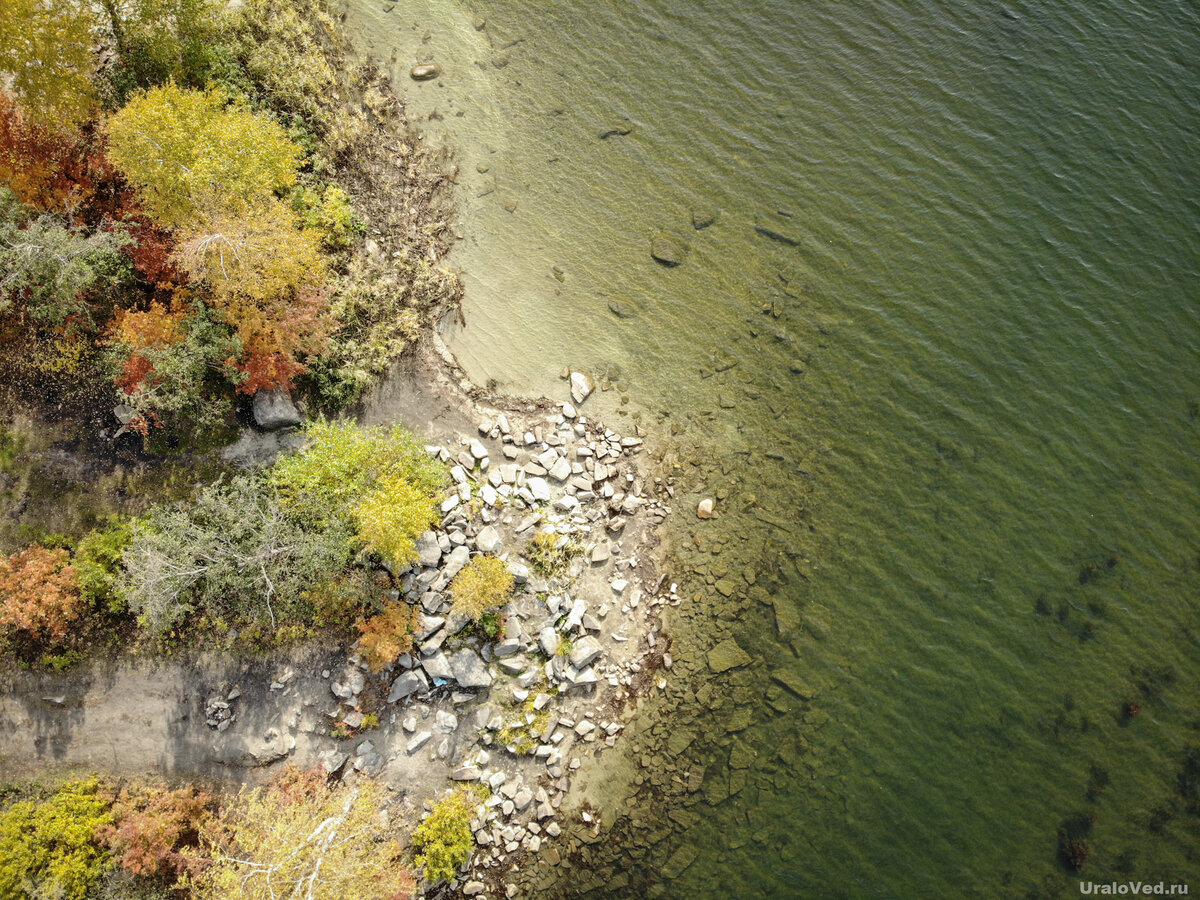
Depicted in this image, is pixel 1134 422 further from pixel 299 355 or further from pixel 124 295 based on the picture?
pixel 124 295

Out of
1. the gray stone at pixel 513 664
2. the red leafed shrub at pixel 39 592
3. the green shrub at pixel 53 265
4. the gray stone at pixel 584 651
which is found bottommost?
the gray stone at pixel 513 664

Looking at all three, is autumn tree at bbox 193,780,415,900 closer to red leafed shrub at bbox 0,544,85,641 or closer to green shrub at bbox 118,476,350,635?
green shrub at bbox 118,476,350,635

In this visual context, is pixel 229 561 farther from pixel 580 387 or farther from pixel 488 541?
Answer: pixel 580 387

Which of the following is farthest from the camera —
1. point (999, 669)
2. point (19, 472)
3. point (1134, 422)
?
point (1134, 422)

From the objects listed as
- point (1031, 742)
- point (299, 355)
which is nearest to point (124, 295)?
point (299, 355)

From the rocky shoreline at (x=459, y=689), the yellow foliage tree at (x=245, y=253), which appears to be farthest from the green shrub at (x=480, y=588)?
the yellow foliage tree at (x=245, y=253)

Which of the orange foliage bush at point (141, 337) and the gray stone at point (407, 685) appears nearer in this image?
the orange foliage bush at point (141, 337)

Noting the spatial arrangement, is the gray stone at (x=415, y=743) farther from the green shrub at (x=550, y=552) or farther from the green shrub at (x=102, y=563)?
the green shrub at (x=102, y=563)

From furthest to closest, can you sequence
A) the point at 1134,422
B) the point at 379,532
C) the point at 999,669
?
the point at 1134,422 → the point at 999,669 → the point at 379,532
